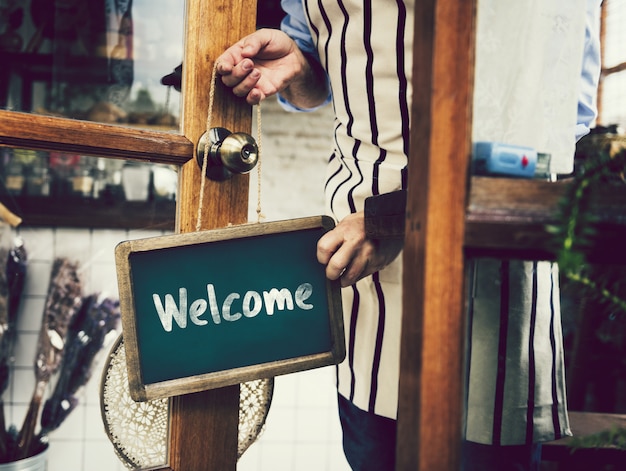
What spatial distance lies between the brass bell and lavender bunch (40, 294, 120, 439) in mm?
870

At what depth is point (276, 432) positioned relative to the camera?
284cm

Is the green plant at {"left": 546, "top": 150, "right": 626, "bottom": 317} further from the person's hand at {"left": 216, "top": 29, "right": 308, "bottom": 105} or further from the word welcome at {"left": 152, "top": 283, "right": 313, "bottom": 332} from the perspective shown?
the person's hand at {"left": 216, "top": 29, "right": 308, "bottom": 105}

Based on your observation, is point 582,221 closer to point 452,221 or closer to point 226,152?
point 452,221

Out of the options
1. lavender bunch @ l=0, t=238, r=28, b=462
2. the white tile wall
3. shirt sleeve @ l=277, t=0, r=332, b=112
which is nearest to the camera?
shirt sleeve @ l=277, t=0, r=332, b=112

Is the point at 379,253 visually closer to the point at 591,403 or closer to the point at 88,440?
the point at 88,440

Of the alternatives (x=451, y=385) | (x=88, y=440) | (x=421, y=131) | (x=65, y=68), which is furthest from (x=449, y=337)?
(x=65, y=68)

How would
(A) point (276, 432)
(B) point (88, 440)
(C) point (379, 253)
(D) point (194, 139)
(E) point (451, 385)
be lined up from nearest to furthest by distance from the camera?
1. (E) point (451, 385)
2. (C) point (379, 253)
3. (D) point (194, 139)
4. (B) point (88, 440)
5. (A) point (276, 432)

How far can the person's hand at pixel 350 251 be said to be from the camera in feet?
2.66

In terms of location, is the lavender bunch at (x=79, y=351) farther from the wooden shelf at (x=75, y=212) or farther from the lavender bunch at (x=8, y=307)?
the wooden shelf at (x=75, y=212)

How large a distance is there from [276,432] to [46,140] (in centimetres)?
230

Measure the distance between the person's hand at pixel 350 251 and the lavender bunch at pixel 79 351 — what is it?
3.39 feet

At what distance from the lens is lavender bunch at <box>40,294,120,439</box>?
67.6 inches

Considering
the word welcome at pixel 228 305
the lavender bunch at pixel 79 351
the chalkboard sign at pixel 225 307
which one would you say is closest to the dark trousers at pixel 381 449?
the chalkboard sign at pixel 225 307

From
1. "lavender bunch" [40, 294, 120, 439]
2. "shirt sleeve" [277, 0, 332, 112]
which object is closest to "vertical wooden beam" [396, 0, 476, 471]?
"shirt sleeve" [277, 0, 332, 112]
